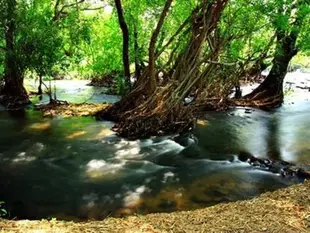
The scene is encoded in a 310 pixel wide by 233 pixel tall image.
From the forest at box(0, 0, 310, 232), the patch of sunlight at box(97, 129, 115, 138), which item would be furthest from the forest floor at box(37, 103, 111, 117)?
the patch of sunlight at box(97, 129, 115, 138)

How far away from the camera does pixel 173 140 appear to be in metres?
11.5

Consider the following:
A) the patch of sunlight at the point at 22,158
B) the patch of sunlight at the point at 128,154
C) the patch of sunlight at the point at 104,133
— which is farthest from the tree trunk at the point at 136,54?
the patch of sunlight at the point at 22,158

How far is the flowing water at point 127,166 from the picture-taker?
21.9ft

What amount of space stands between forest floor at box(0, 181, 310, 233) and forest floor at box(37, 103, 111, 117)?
35.6 ft

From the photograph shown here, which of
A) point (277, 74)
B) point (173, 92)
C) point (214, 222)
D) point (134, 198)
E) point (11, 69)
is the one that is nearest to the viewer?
point (214, 222)

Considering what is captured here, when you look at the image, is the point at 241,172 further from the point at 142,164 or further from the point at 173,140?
the point at 173,140

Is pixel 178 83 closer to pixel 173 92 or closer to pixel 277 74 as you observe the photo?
pixel 173 92

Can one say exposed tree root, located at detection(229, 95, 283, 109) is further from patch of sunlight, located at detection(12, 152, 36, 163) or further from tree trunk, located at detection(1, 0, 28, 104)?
patch of sunlight, located at detection(12, 152, 36, 163)

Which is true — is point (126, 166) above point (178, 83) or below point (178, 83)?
below

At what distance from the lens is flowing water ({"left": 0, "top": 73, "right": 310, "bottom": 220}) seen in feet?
21.9

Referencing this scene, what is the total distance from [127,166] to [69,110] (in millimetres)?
8149

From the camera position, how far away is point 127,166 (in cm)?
886

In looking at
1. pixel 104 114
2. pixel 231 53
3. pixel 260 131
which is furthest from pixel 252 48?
pixel 104 114

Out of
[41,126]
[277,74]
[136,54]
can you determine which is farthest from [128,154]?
[277,74]
